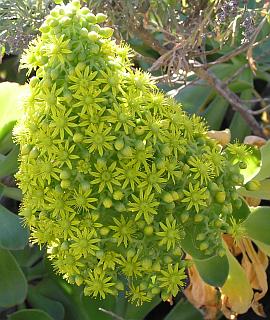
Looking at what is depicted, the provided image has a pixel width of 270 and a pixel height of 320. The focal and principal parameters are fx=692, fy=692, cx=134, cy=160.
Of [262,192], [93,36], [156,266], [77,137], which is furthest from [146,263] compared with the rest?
[262,192]

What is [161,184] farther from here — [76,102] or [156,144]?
[76,102]

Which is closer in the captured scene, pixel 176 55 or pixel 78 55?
pixel 78 55

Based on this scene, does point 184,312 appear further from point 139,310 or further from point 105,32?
point 105,32

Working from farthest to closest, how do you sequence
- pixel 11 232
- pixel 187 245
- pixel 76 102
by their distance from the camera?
1. pixel 11 232
2. pixel 187 245
3. pixel 76 102

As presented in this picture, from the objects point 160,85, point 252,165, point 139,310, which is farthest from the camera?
point 160,85

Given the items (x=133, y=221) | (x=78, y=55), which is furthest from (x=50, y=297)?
(x=78, y=55)

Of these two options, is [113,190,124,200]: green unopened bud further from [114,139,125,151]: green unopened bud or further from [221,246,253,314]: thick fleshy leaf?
[221,246,253,314]: thick fleshy leaf

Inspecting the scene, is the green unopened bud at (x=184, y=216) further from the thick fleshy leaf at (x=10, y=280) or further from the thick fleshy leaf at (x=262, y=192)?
the thick fleshy leaf at (x=10, y=280)

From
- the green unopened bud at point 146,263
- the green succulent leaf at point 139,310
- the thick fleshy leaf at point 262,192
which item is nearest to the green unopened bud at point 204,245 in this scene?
the green unopened bud at point 146,263
